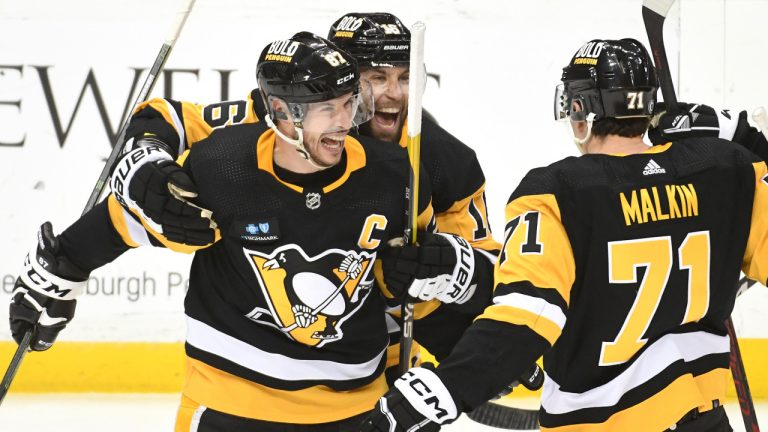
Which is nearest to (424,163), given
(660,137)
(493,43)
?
(660,137)

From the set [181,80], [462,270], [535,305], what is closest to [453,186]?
[462,270]

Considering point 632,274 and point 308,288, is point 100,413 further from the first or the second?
point 632,274

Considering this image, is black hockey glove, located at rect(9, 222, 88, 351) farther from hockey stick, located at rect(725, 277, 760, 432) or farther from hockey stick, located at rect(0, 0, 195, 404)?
hockey stick, located at rect(725, 277, 760, 432)

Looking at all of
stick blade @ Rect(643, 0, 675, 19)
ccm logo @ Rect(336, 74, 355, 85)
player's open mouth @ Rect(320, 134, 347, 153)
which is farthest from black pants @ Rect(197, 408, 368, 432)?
stick blade @ Rect(643, 0, 675, 19)

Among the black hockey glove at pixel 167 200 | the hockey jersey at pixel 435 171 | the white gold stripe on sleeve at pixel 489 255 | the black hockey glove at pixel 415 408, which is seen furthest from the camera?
the hockey jersey at pixel 435 171

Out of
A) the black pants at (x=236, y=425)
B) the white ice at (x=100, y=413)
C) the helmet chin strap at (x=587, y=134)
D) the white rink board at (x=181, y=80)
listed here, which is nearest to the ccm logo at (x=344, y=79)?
the helmet chin strap at (x=587, y=134)

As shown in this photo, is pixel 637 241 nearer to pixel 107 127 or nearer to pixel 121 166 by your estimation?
pixel 121 166

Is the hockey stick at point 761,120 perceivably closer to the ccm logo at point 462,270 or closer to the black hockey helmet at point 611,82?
the black hockey helmet at point 611,82

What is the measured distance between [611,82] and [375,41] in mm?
745

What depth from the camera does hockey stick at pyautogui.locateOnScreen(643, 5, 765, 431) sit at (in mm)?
2453

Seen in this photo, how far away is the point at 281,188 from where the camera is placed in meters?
2.17

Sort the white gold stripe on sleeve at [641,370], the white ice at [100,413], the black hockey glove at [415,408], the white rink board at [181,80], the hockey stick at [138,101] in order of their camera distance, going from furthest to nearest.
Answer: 1. the white rink board at [181,80]
2. the white ice at [100,413]
3. the hockey stick at [138,101]
4. the white gold stripe on sleeve at [641,370]
5. the black hockey glove at [415,408]

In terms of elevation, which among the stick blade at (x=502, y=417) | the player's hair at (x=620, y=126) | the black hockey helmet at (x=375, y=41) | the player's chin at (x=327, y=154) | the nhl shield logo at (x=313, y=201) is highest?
the black hockey helmet at (x=375, y=41)

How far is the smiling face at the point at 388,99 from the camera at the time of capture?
2.57m
